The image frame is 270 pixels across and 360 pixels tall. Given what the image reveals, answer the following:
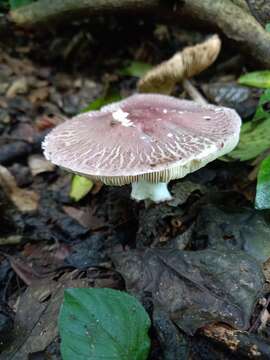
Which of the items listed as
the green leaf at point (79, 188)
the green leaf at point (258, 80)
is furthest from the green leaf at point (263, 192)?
the green leaf at point (79, 188)

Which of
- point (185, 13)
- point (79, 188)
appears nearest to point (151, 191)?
point (79, 188)

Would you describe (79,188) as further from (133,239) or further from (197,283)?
(197,283)

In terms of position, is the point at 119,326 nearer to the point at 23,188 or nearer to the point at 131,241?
the point at 131,241

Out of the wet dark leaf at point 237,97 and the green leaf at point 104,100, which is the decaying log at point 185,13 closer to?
the wet dark leaf at point 237,97

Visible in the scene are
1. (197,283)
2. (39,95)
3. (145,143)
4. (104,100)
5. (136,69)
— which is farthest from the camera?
(136,69)

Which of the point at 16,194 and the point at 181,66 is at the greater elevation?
the point at 181,66
